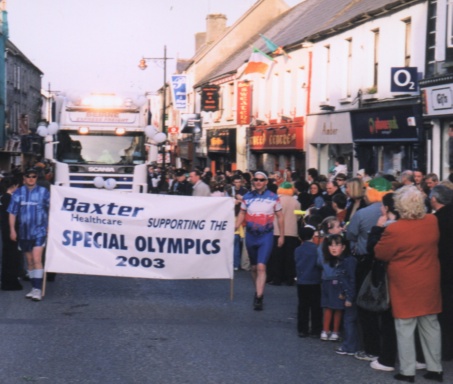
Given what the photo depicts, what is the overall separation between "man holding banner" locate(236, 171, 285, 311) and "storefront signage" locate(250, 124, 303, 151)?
2137 cm

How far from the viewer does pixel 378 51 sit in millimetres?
24969

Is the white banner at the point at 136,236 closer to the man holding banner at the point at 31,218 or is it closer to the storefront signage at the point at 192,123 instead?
the man holding banner at the point at 31,218

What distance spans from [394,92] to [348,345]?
14.5 metres

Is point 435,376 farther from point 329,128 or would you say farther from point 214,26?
point 214,26

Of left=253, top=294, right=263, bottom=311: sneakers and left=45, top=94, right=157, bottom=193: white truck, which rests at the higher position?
left=45, top=94, right=157, bottom=193: white truck

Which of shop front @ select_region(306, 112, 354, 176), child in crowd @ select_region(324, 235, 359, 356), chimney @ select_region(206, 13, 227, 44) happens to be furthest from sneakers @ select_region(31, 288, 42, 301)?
chimney @ select_region(206, 13, 227, 44)

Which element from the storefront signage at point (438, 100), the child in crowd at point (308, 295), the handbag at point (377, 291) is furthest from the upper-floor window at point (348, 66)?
the handbag at point (377, 291)

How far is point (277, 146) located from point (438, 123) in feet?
51.1

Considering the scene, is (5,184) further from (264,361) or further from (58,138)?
(58,138)

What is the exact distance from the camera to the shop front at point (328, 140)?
1091 inches

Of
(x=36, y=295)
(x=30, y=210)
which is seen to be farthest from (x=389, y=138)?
(x=36, y=295)

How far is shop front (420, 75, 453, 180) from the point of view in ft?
65.3

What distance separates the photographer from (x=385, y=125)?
2402 centimetres

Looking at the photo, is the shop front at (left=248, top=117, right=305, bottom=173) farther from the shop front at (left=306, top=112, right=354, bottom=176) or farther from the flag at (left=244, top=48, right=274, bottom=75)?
the flag at (left=244, top=48, right=274, bottom=75)
